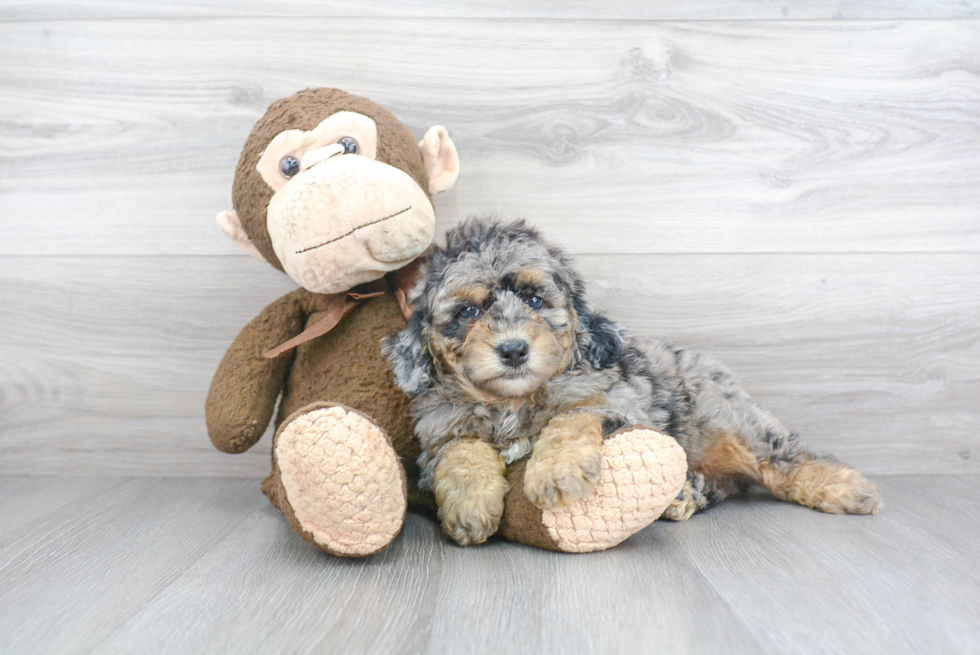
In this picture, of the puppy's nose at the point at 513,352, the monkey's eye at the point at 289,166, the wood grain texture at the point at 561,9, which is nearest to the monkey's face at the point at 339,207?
the monkey's eye at the point at 289,166

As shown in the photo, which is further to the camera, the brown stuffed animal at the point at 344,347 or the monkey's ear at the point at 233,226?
the monkey's ear at the point at 233,226

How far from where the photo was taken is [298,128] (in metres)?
1.59

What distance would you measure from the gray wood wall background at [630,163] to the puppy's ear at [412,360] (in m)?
0.62

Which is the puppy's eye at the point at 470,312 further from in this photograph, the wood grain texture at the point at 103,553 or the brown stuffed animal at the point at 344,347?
the wood grain texture at the point at 103,553

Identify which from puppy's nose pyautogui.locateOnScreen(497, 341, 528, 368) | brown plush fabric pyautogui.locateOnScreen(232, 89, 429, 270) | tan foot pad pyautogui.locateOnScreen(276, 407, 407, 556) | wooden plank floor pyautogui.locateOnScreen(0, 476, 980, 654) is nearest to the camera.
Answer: wooden plank floor pyautogui.locateOnScreen(0, 476, 980, 654)

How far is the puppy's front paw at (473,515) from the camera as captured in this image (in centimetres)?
142

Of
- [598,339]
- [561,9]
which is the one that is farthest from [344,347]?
[561,9]

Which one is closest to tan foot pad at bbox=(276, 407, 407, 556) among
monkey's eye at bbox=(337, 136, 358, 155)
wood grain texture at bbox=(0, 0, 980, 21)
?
monkey's eye at bbox=(337, 136, 358, 155)

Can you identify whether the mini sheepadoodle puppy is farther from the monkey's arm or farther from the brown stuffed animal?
the monkey's arm

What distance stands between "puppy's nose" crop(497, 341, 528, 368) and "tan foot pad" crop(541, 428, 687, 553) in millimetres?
240

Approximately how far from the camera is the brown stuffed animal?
1.31 meters

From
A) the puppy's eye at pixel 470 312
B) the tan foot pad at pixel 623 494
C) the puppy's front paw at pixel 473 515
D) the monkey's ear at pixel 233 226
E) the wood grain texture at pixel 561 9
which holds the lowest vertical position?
the puppy's front paw at pixel 473 515

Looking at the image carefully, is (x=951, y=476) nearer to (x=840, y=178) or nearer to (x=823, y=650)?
(x=840, y=178)

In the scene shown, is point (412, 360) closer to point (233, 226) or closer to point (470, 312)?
point (470, 312)
